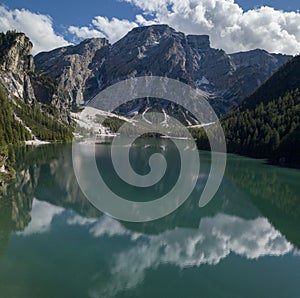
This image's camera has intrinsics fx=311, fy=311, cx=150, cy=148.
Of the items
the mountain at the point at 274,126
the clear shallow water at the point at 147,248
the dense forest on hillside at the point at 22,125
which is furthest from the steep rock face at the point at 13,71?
the clear shallow water at the point at 147,248

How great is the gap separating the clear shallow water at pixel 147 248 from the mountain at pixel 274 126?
41.2m

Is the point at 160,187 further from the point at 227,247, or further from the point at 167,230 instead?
the point at 227,247

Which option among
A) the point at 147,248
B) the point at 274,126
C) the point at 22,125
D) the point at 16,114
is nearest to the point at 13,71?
the point at 16,114

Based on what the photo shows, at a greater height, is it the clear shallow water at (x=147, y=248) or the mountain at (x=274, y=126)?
the mountain at (x=274, y=126)

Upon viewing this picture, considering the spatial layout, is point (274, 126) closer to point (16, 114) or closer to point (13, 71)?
point (16, 114)

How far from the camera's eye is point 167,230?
32562 mm

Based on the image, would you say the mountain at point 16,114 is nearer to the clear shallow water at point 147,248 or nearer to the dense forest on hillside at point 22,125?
the dense forest on hillside at point 22,125

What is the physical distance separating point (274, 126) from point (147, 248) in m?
87.9

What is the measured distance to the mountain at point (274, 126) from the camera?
8525cm

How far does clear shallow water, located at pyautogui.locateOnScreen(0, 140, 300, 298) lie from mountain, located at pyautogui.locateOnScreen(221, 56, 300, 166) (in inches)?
1621

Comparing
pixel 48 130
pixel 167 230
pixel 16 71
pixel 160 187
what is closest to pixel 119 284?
pixel 167 230

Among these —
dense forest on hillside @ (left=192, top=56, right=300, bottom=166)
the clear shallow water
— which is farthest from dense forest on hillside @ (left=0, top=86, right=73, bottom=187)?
dense forest on hillside @ (left=192, top=56, right=300, bottom=166)

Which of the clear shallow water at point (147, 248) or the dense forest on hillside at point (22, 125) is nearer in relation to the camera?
the clear shallow water at point (147, 248)

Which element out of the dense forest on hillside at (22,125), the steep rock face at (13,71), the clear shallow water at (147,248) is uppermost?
the steep rock face at (13,71)
